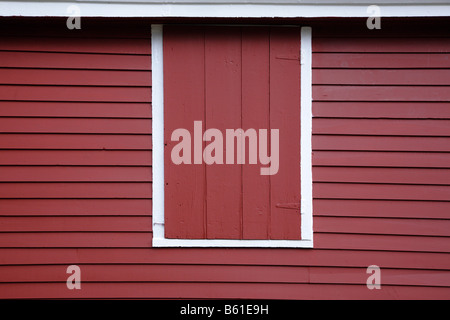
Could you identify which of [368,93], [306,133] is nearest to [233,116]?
[306,133]

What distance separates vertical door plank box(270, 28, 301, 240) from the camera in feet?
9.59

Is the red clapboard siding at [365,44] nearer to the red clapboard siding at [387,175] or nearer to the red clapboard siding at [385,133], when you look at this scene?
the red clapboard siding at [385,133]

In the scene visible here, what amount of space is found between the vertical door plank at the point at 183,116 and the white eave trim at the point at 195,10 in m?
0.18

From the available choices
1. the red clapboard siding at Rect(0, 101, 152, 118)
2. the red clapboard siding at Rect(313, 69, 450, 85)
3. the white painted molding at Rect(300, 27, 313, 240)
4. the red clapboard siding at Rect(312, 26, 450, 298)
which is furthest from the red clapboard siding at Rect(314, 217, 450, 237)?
the red clapboard siding at Rect(0, 101, 152, 118)

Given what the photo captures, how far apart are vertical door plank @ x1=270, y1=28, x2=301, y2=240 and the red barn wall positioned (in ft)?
0.49

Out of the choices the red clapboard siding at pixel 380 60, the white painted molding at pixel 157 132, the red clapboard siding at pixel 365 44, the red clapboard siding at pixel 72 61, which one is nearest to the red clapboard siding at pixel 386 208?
the red clapboard siding at pixel 380 60

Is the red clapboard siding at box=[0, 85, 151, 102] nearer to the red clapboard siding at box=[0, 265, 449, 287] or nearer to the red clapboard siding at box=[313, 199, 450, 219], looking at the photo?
the red clapboard siding at box=[0, 265, 449, 287]

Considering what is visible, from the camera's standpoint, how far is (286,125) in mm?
2943

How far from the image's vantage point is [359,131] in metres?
2.93

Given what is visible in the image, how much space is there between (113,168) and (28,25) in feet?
3.94

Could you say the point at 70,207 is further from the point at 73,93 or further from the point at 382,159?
the point at 382,159

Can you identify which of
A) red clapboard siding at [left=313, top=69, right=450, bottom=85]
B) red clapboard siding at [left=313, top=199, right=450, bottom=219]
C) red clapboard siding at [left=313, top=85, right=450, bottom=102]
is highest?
red clapboard siding at [left=313, top=69, right=450, bottom=85]
